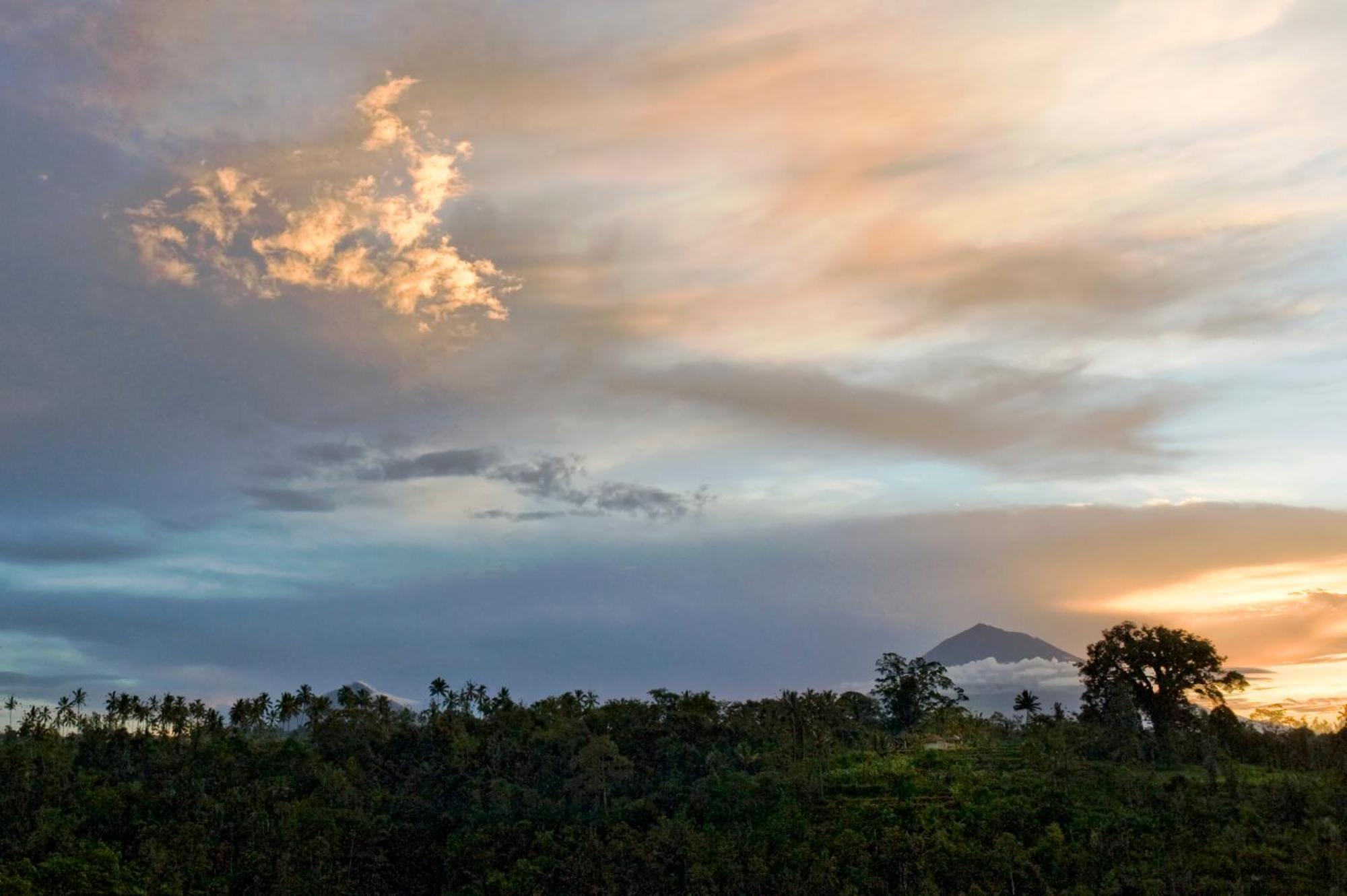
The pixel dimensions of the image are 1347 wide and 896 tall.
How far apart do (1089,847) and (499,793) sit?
46488 millimetres

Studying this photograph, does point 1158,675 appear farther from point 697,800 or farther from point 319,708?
point 319,708

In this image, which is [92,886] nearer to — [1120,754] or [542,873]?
[542,873]

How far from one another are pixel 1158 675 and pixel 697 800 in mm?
56553

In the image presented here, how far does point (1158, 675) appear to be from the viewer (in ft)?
373

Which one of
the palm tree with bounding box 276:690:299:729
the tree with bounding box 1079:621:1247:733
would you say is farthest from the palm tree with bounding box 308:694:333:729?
the tree with bounding box 1079:621:1247:733

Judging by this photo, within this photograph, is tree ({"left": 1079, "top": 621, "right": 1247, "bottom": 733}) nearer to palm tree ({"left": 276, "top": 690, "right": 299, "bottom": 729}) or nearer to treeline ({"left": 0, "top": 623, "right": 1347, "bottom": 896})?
treeline ({"left": 0, "top": 623, "right": 1347, "bottom": 896})

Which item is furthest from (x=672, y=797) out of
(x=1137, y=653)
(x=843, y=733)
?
(x=1137, y=653)

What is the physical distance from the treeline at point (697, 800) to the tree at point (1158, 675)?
26 centimetres

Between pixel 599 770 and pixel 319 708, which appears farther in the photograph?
pixel 319 708

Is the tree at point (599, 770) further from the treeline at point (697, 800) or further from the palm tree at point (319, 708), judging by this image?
the palm tree at point (319, 708)

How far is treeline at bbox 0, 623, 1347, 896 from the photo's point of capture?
71.9 metres

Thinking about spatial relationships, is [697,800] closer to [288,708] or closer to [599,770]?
[599,770]

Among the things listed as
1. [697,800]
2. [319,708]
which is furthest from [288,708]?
[697,800]

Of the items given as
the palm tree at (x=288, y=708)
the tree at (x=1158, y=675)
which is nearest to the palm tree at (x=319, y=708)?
the palm tree at (x=288, y=708)
